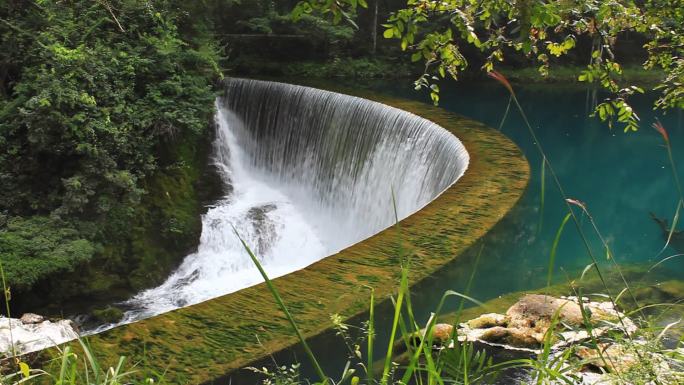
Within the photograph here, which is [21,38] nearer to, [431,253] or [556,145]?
[431,253]

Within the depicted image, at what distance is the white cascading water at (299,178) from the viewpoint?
26.6 ft

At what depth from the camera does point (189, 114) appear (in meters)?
8.56

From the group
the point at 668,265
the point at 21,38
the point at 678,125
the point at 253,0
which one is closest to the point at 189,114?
the point at 21,38

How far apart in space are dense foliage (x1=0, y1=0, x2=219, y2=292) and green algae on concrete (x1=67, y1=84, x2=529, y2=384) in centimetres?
339

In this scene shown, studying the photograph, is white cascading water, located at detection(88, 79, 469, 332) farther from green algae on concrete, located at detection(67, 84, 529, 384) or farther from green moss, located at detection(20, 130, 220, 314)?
green algae on concrete, located at detection(67, 84, 529, 384)

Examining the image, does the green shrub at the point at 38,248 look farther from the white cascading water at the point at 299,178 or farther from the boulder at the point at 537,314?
the boulder at the point at 537,314

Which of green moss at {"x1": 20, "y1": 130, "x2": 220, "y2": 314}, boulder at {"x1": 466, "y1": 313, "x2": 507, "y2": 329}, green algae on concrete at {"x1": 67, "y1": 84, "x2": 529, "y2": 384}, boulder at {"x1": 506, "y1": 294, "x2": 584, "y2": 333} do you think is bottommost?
green moss at {"x1": 20, "y1": 130, "x2": 220, "y2": 314}

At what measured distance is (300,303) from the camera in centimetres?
370

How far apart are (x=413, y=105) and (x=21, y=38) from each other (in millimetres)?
6188

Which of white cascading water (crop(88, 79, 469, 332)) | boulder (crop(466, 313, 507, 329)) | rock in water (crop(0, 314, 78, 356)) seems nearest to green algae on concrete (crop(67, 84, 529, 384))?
boulder (crop(466, 313, 507, 329))

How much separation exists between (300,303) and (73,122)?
4429mm

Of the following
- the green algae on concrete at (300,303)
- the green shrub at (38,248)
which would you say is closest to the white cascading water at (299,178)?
the green shrub at (38,248)

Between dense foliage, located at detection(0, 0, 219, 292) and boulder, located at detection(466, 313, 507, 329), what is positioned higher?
dense foliage, located at detection(0, 0, 219, 292)

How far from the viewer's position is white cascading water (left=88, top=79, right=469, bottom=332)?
319 inches
